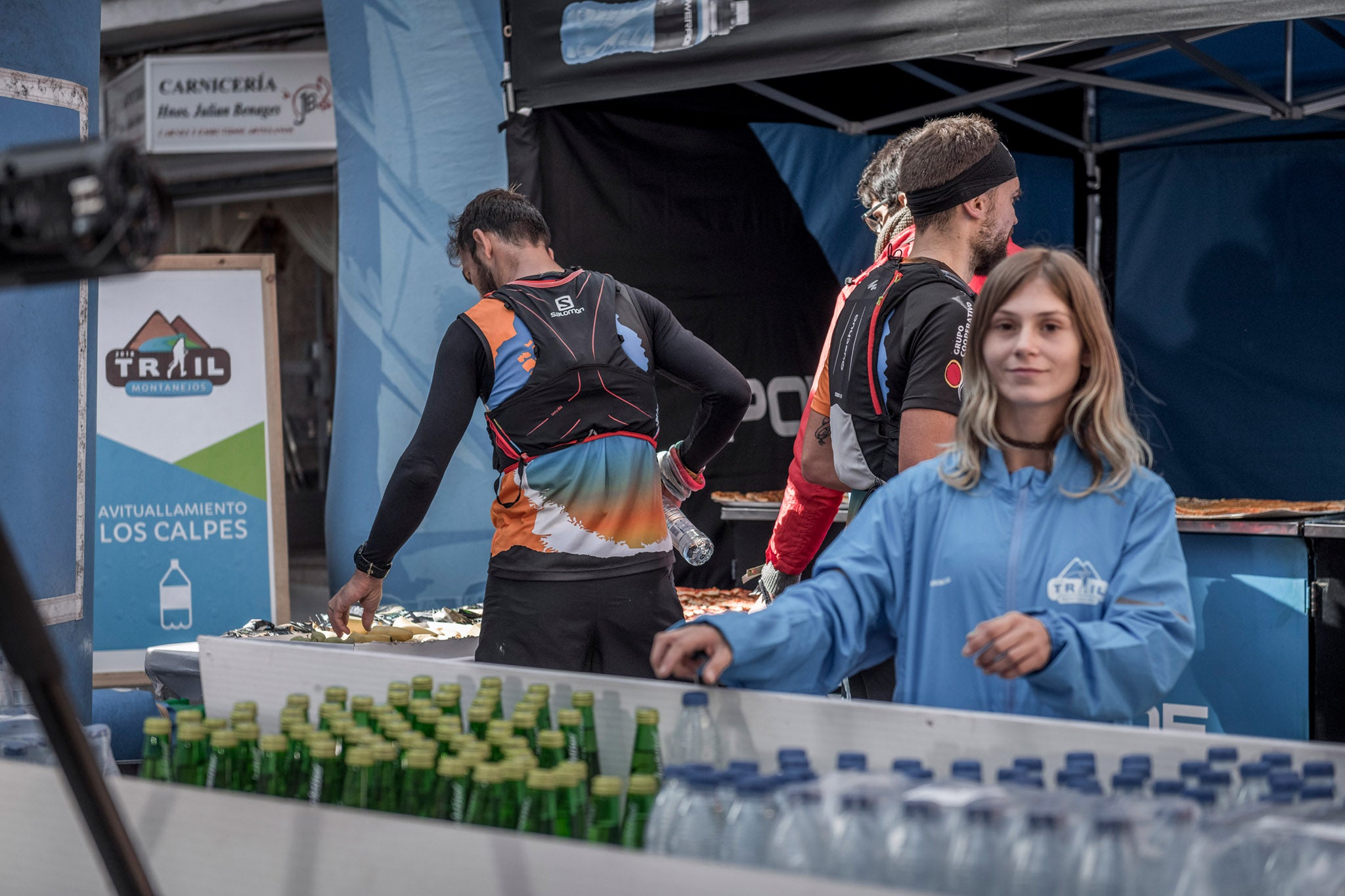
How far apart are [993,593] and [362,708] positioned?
93 centimetres

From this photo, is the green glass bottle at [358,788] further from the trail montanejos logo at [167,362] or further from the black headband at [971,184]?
the trail montanejos logo at [167,362]

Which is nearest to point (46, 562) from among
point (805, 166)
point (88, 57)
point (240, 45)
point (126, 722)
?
point (88, 57)

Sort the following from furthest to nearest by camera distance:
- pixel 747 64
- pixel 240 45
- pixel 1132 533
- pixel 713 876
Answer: pixel 240 45, pixel 747 64, pixel 1132 533, pixel 713 876

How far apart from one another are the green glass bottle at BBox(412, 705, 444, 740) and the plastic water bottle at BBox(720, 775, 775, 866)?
56 centimetres

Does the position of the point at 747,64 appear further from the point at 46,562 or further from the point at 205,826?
the point at 205,826

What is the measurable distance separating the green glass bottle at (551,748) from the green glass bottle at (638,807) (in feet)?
0.39

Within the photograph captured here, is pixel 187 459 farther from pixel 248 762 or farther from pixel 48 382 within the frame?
pixel 248 762

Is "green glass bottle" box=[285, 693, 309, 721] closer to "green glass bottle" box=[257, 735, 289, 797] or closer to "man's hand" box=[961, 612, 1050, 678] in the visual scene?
"green glass bottle" box=[257, 735, 289, 797]

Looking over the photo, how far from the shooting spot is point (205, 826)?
146 centimetres

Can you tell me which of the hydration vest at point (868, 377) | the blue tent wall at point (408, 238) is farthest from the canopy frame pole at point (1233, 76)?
the blue tent wall at point (408, 238)

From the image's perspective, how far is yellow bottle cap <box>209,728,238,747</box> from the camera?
1729 mm

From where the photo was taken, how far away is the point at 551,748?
5.44ft

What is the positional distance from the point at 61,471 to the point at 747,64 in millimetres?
2426

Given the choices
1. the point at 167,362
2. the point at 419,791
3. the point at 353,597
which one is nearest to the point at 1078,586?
the point at 419,791
